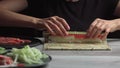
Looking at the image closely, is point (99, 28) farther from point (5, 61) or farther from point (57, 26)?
point (5, 61)

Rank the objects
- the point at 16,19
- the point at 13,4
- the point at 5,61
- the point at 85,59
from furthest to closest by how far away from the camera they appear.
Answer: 1. the point at 13,4
2. the point at 16,19
3. the point at 85,59
4. the point at 5,61

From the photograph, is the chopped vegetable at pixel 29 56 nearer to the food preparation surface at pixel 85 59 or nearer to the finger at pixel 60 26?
the food preparation surface at pixel 85 59

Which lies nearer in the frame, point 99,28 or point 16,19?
point 99,28

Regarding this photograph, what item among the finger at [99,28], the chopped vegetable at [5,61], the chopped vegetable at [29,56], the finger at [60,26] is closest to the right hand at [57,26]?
the finger at [60,26]

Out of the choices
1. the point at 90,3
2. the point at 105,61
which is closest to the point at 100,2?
the point at 90,3

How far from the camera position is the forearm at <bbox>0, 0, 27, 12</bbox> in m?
1.78

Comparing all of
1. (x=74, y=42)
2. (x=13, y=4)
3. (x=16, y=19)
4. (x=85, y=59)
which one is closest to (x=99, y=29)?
(x=74, y=42)

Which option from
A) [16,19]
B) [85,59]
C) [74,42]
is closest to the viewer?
[85,59]

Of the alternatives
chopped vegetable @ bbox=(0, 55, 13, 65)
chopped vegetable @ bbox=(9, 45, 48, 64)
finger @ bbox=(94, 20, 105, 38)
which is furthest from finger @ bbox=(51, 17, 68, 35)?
chopped vegetable @ bbox=(0, 55, 13, 65)

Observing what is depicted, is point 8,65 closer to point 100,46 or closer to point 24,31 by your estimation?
point 100,46

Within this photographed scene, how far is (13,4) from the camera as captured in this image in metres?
1.82

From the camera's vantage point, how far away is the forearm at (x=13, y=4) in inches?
70.2

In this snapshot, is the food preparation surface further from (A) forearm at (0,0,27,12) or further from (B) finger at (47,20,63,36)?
(A) forearm at (0,0,27,12)

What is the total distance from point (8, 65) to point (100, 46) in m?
0.45
